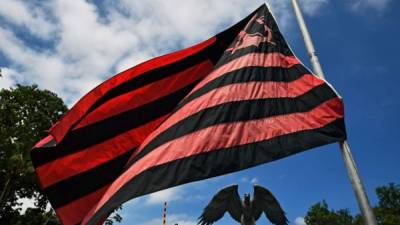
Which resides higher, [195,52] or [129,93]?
[195,52]

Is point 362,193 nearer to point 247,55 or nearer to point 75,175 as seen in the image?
point 247,55

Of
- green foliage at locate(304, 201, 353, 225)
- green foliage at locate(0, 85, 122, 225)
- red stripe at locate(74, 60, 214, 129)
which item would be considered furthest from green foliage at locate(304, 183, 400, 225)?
red stripe at locate(74, 60, 214, 129)

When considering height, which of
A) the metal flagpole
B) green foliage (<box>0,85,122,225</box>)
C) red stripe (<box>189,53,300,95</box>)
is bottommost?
the metal flagpole

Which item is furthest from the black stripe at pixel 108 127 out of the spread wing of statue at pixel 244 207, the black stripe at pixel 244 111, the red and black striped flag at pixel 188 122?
the spread wing of statue at pixel 244 207

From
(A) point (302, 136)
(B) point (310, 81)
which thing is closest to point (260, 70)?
(B) point (310, 81)

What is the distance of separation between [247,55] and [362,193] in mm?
2786

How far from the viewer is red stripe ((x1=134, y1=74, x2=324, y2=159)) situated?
5.73 meters

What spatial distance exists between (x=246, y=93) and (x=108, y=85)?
2.37m

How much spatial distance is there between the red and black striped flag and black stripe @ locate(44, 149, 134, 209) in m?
0.01

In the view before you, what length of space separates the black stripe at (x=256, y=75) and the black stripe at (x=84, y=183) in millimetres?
1574

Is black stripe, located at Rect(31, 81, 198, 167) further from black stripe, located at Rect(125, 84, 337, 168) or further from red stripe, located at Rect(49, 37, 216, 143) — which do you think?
black stripe, located at Rect(125, 84, 337, 168)

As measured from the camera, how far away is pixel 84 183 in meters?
6.62

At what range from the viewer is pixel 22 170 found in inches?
928

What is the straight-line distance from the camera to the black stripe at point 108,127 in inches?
261
